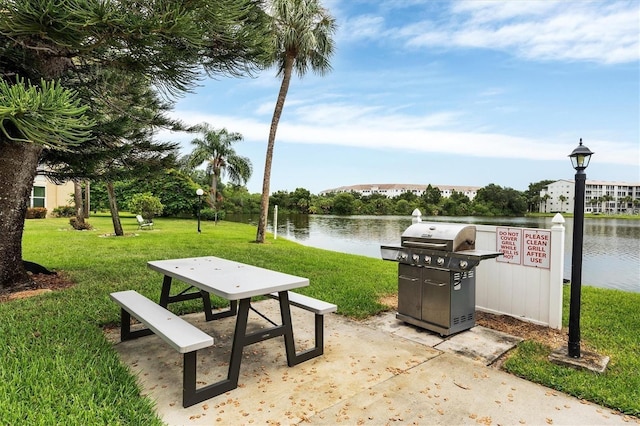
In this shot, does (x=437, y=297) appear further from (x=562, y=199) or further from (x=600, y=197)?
(x=600, y=197)

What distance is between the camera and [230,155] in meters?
26.8

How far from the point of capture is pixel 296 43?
1155cm

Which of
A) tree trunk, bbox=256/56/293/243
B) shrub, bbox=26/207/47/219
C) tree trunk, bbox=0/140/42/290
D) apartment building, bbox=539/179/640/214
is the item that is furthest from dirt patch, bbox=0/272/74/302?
apartment building, bbox=539/179/640/214

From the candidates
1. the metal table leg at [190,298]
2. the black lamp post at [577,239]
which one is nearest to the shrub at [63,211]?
the metal table leg at [190,298]

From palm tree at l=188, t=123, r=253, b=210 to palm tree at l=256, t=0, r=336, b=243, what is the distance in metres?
14.9

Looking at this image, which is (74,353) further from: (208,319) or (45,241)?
(45,241)

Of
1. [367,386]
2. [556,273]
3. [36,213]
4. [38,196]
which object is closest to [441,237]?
[556,273]

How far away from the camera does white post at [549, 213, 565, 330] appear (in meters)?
3.84

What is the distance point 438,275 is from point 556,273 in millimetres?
1401

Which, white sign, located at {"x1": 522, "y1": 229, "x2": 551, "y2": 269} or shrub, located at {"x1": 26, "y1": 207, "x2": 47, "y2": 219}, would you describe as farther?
shrub, located at {"x1": 26, "y1": 207, "x2": 47, "y2": 219}

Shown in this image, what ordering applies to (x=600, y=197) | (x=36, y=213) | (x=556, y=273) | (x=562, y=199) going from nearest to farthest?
(x=556, y=273) < (x=36, y=213) < (x=562, y=199) < (x=600, y=197)

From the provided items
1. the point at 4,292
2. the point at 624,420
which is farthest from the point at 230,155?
the point at 624,420

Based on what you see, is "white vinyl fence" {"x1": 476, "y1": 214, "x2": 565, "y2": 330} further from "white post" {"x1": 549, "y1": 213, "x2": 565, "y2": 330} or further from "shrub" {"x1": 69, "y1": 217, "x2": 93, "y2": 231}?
"shrub" {"x1": 69, "y1": 217, "x2": 93, "y2": 231}

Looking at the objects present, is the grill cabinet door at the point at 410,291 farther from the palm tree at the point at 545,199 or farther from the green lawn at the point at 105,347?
the palm tree at the point at 545,199
